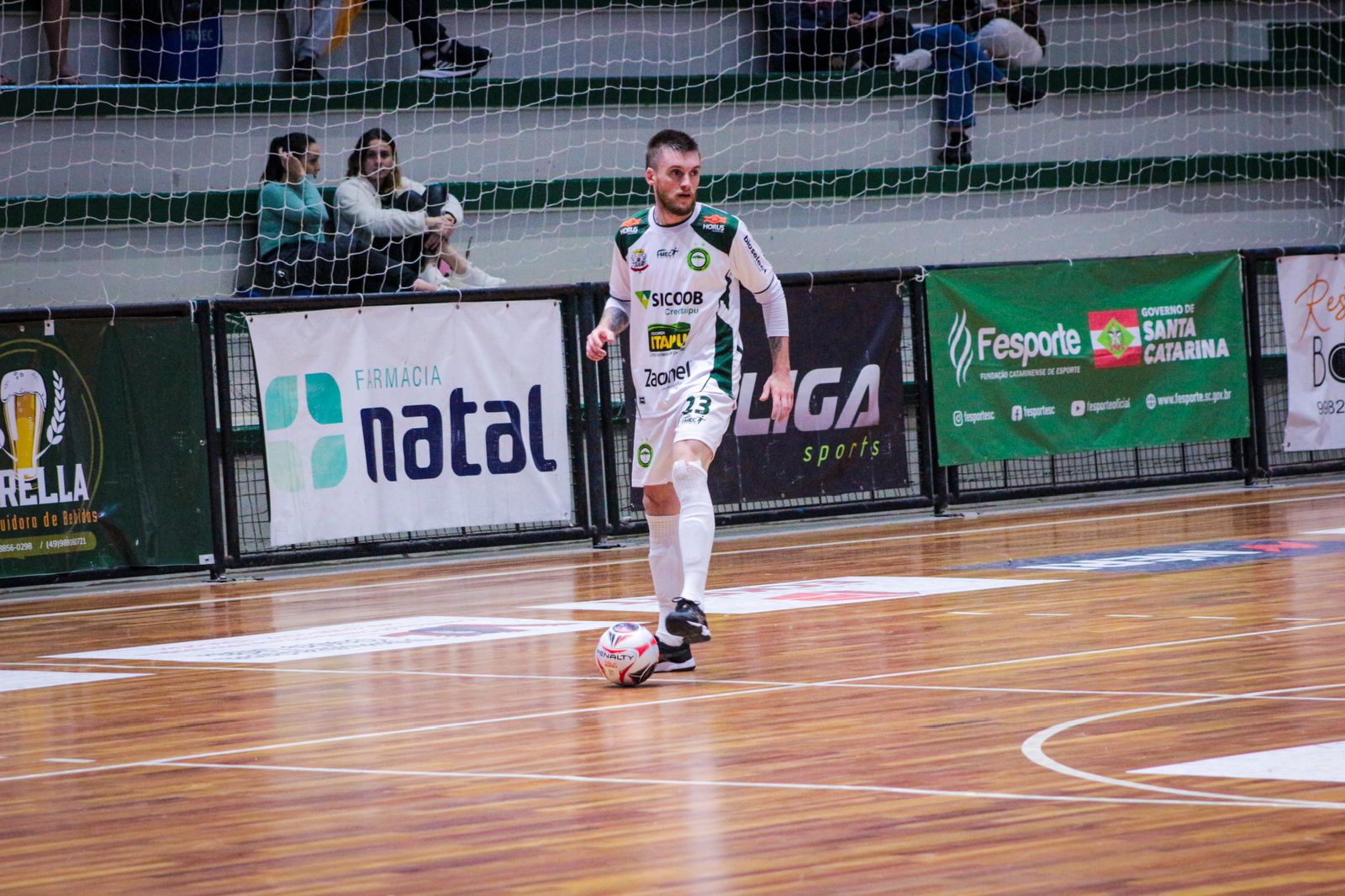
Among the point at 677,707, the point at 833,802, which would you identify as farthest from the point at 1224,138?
the point at 833,802

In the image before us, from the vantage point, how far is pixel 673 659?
23.0ft

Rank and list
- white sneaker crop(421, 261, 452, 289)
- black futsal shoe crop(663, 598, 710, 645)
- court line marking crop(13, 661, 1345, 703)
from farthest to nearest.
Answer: white sneaker crop(421, 261, 452, 289) < black futsal shoe crop(663, 598, 710, 645) < court line marking crop(13, 661, 1345, 703)

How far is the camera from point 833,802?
443 centimetres

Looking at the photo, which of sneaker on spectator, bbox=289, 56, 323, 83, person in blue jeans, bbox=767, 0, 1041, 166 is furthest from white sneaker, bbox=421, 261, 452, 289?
person in blue jeans, bbox=767, 0, 1041, 166

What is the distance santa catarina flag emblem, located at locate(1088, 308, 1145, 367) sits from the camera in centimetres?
1423

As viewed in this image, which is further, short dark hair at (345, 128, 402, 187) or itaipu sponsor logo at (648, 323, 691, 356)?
short dark hair at (345, 128, 402, 187)

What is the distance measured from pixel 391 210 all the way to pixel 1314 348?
274 inches

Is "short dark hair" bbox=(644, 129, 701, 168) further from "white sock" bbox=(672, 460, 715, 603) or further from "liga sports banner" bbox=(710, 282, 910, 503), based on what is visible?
"liga sports banner" bbox=(710, 282, 910, 503)

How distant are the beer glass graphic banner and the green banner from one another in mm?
5094

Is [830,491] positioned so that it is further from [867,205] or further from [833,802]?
[833,802]

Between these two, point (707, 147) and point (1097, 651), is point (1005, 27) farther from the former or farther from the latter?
point (1097, 651)

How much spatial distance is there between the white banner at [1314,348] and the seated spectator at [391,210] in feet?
19.4

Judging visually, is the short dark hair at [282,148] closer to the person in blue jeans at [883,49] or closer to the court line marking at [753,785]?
the person in blue jeans at [883,49]

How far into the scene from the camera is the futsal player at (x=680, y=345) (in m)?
7.09
